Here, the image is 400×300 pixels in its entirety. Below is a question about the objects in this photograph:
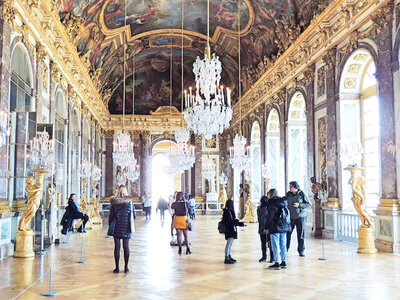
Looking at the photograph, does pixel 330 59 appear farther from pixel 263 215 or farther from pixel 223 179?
pixel 223 179

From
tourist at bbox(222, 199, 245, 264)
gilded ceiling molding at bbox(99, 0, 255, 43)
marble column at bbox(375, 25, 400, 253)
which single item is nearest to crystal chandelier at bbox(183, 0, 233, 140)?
tourist at bbox(222, 199, 245, 264)

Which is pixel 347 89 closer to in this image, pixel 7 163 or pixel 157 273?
pixel 157 273

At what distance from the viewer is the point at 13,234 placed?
9.78 m

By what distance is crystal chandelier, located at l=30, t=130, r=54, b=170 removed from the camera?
9602mm

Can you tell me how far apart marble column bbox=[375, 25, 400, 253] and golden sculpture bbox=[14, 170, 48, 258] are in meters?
7.38

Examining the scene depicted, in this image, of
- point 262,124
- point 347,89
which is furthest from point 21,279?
point 262,124

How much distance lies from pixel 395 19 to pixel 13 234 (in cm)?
947

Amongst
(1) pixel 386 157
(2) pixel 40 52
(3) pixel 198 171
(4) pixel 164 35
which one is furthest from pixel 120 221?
(3) pixel 198 171

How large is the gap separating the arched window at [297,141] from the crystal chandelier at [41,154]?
9763 mm

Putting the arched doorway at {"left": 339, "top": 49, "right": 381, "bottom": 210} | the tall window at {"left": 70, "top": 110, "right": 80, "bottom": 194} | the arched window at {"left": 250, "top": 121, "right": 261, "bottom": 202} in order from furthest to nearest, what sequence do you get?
the arched window at {"left": 250, "top": 121, "right": 261, "bottom": 202}
the tall window at {"left": 70, "top": 110, "right": 80, "bottom": 194}
the arched doorway at {"left": 339, "top": 49, "right": 381, "bottom": 210}

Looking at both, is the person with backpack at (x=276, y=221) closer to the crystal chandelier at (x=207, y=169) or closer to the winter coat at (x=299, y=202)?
the winter coat at (x=299, y=202)

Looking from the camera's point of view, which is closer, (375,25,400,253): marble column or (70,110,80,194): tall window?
(375,25,400,253): marble column

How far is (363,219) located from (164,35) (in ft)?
54.6

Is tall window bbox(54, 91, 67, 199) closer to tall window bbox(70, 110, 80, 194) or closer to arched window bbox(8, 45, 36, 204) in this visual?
tall window bbox(70, 110, 80, 194)
